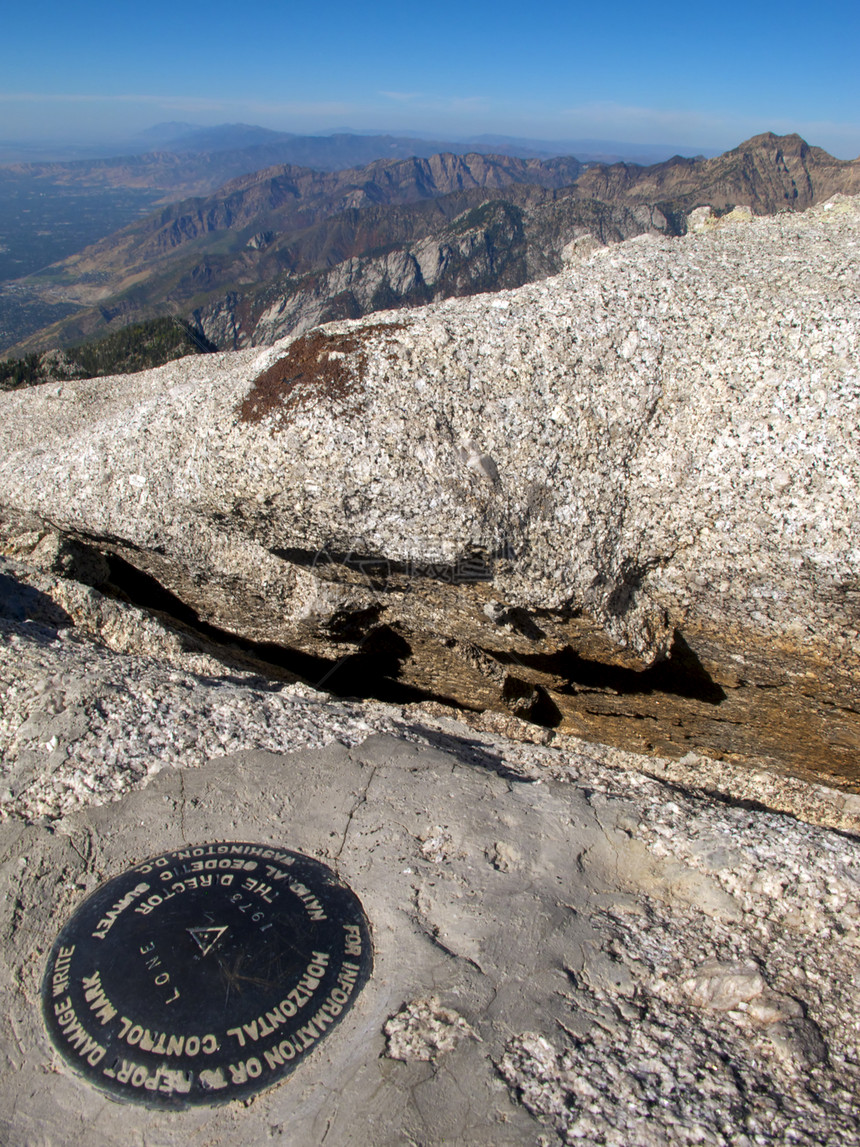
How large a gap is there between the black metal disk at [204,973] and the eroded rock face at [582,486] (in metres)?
4.16

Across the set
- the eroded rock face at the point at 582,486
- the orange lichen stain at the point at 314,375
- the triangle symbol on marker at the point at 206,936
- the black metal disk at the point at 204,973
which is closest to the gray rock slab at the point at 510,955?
the black metal disk at the point at 204,973

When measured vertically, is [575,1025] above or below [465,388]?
below

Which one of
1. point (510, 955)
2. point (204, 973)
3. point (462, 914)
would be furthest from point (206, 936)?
point (510, 955)

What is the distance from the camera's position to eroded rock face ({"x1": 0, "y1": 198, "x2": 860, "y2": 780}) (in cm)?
737

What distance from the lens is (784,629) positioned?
24.9ft

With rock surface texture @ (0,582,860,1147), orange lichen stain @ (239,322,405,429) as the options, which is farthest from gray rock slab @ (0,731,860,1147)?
orange lichen stain @ (239,322,405,429)

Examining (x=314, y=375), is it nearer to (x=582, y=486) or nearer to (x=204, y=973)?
(x=582, y=486)

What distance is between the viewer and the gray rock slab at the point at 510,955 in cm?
377

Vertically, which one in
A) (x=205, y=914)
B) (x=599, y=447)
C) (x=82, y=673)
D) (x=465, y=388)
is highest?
(x=465, y=388)

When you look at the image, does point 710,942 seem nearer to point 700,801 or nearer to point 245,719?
point 700,801

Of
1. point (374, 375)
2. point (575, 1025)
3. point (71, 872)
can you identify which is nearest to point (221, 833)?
point (71, 872)

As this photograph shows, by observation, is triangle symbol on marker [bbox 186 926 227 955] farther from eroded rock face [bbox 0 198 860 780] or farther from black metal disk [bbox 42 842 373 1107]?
eroded rock face [bbox 0 198 860 780]

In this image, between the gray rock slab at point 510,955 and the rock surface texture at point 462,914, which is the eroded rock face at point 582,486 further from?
the gray rock slab at point 510,955

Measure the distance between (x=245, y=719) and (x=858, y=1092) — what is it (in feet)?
17.9
